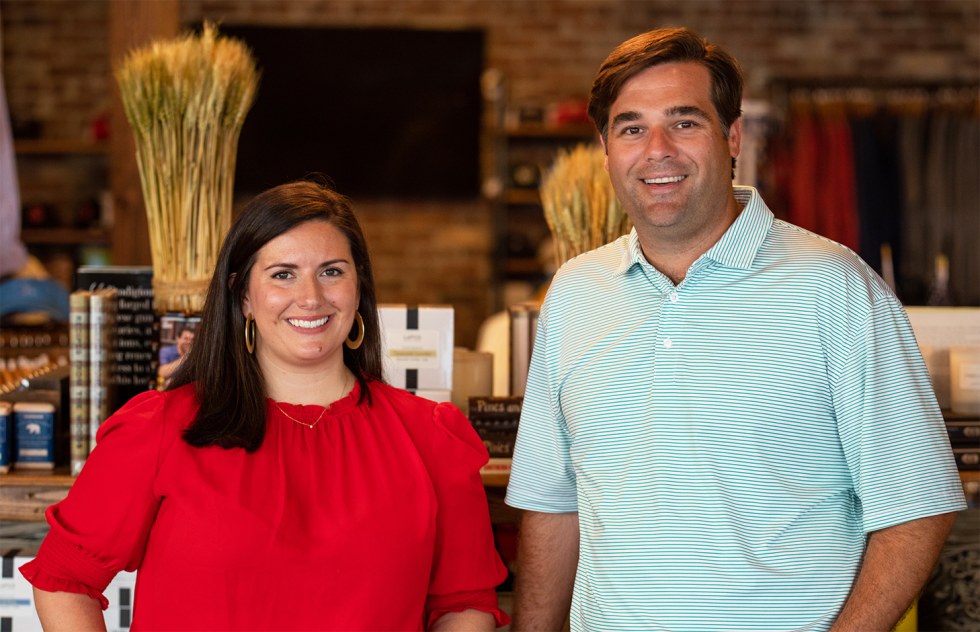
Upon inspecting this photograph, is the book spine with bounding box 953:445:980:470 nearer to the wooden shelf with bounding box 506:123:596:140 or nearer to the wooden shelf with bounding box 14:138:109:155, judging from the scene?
the wooden shelf with bounding box 506:123:596:140

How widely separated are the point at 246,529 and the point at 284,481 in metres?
0.10

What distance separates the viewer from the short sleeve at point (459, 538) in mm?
1524

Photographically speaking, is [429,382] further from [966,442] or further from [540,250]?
[540,250]

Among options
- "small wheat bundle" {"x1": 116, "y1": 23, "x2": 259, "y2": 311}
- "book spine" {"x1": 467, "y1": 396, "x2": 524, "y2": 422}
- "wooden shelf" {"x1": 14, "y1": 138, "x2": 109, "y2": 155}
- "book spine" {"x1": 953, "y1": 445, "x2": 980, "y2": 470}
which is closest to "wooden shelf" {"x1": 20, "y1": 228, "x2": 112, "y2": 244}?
"wooden shelf" {"x1": 14, "y1": 138, "x2": 109, "y2": 155}

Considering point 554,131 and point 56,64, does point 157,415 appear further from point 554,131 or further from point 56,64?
point 56,64

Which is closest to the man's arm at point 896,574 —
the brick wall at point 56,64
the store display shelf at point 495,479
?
the store display shelf at point 495,479

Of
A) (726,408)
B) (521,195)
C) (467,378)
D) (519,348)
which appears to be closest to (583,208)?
(519,348)

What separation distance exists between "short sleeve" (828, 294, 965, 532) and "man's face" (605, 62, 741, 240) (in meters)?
0.31

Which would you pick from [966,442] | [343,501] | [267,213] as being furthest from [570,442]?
[966,442]

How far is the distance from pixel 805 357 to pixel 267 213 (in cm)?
92

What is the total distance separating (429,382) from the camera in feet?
6.81

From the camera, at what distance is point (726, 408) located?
1419mm

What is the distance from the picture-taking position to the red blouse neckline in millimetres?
1517

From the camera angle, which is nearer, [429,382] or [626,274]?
[626,274]
